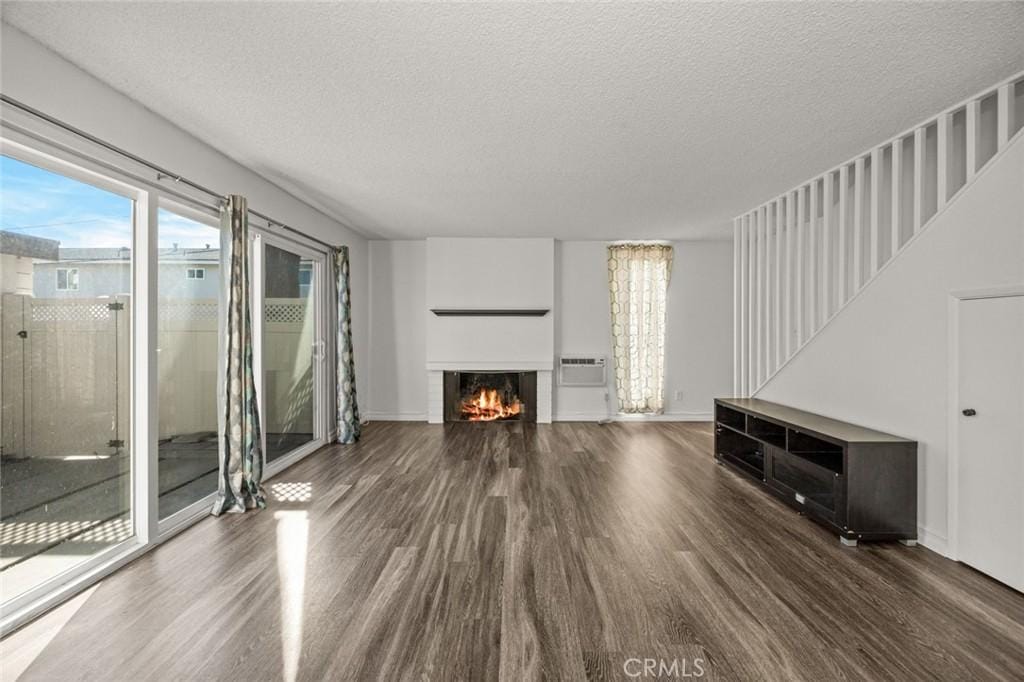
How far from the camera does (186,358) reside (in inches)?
127

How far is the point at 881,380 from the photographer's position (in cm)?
310

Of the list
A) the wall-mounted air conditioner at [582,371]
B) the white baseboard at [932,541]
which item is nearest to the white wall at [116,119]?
the wall-mounted air conditioner at [582,371]

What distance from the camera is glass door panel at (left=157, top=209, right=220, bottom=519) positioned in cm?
298

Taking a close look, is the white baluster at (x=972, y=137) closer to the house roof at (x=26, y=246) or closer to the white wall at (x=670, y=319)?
the white wall at (x=670, y=319)

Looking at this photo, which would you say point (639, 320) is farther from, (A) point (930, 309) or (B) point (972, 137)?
(B) point (972, 137)

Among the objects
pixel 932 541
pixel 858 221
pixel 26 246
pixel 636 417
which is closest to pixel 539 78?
pixel 26 246

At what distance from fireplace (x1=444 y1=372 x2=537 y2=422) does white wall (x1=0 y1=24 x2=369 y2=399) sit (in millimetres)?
3130

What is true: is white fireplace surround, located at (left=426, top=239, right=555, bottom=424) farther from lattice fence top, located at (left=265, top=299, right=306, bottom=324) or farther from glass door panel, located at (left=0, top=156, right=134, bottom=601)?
glass door panel, located at (left=0, top=156, right=134, bottom=601)

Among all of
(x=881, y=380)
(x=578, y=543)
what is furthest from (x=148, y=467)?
(x=881, y=380)

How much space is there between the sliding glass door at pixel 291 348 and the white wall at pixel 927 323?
4.73 meters

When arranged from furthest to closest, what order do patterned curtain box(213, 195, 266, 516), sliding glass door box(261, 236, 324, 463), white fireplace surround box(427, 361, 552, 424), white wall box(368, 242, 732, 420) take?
1. white wall box(368, 242, 732, 420)
2. white fireplace surround box(427, 361, 552, 424)
3. sliding glass door box(261, 236, 324, 463)
4. patterned curtain box(213, 195, 266, 516)

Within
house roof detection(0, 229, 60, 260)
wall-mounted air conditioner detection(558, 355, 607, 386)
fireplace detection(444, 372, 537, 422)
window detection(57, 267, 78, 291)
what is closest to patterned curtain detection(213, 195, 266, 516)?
window detection(57, 267, 78, 291)

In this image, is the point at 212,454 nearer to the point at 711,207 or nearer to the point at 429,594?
the point at 429,594

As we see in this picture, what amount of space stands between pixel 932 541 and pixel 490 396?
4.79 meters
